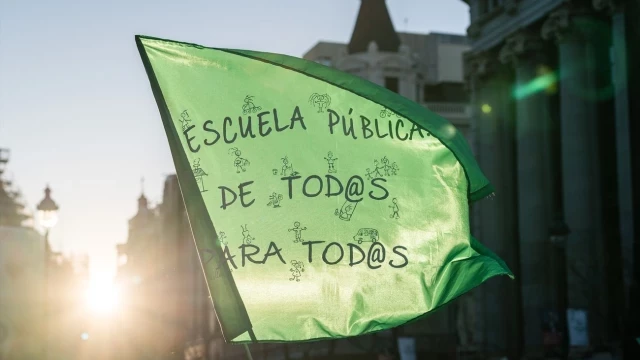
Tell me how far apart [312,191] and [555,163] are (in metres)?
42.1

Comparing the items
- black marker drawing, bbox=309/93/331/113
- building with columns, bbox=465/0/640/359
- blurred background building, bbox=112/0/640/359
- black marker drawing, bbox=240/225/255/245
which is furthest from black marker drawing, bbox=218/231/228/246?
building with columns, bbox=465/0/640/359

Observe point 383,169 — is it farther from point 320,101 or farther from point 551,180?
point 551,180

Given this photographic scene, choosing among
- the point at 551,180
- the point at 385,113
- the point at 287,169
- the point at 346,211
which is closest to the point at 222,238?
the point at 287,169

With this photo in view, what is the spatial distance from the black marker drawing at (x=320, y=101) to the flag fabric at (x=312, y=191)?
0.01 metres

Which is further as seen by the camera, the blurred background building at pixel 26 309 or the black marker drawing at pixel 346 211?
the blurred background building at pixel 26 309

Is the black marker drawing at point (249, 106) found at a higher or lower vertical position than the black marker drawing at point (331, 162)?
higher

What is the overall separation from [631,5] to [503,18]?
11.9m

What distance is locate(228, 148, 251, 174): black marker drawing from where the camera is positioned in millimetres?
8844

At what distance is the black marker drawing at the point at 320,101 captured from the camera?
359 inches

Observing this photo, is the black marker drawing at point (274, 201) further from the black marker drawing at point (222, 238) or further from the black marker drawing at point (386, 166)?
the black marker drawing at point (386, 166)

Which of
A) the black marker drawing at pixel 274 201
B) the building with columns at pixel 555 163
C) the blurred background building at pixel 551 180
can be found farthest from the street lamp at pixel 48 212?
the building with columns at pixel 555 163

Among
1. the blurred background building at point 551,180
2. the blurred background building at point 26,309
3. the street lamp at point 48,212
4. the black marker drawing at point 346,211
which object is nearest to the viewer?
the black marker drawing at point 346,211

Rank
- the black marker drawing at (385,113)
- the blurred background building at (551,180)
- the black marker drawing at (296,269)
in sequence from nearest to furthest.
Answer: the black marker drawing at (296,269)
the black marker drawing at (385,113)
the blurred background building at (551,180)

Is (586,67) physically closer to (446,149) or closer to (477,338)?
(477,338)
